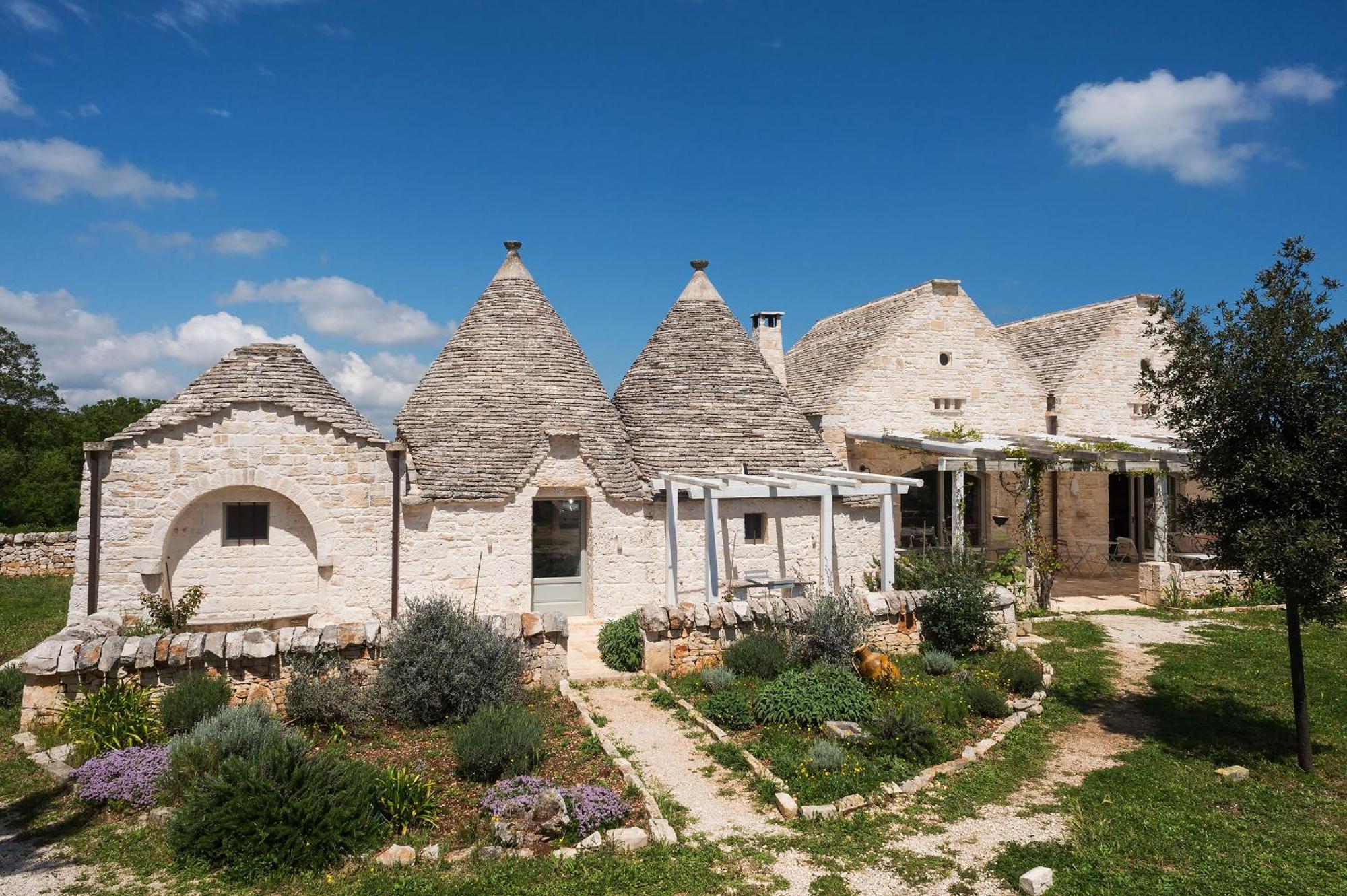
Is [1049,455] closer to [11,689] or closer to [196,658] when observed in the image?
[196,658]

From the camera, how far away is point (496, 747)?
7.12 m

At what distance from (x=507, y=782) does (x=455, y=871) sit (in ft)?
3.44

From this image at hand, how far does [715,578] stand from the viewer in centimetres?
1377

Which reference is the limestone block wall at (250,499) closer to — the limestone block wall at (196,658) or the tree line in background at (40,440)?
the limestone block wall at (196,658)

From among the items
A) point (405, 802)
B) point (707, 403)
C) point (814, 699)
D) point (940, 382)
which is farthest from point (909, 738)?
point (940, 382)

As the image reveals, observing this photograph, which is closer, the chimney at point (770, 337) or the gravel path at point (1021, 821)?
the gravel path at point (1021, 821)

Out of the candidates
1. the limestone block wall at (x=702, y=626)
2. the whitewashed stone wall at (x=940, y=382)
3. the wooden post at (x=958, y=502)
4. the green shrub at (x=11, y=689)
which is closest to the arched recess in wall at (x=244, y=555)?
the green shrub at (x=11, y=689)

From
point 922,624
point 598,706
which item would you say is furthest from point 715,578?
point 598,706

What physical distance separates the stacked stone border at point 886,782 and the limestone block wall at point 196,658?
8.47 feet

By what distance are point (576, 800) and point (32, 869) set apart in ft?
13.0

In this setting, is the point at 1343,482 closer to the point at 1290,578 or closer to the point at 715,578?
the point at 1290,578

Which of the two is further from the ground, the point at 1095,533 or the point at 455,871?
the point at 1095,533

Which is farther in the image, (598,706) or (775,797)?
(598,706)

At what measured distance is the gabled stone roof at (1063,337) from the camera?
19781mm
